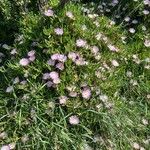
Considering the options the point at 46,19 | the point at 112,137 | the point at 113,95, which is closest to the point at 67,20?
the point at 46,19

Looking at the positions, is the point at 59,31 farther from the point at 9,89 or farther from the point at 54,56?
the point at 9,89

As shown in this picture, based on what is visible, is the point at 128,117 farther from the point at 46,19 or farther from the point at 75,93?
the point at 46,19

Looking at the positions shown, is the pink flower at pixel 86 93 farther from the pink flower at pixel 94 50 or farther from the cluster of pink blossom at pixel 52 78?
the pink flower at pixel 94 50

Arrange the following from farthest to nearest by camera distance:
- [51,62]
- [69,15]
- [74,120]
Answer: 1. [69,15]
2. [51,62]
3. [74,120]

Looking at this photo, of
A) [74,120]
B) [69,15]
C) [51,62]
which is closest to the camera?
[74,120]

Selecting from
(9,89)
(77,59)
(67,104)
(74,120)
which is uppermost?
(77,59)

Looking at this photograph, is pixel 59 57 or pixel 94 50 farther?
pixel 94 50

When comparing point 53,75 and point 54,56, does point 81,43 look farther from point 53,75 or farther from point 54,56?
point 53,75

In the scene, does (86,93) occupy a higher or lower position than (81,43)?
lower

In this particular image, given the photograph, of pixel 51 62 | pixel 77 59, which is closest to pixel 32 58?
pixel 51 62
